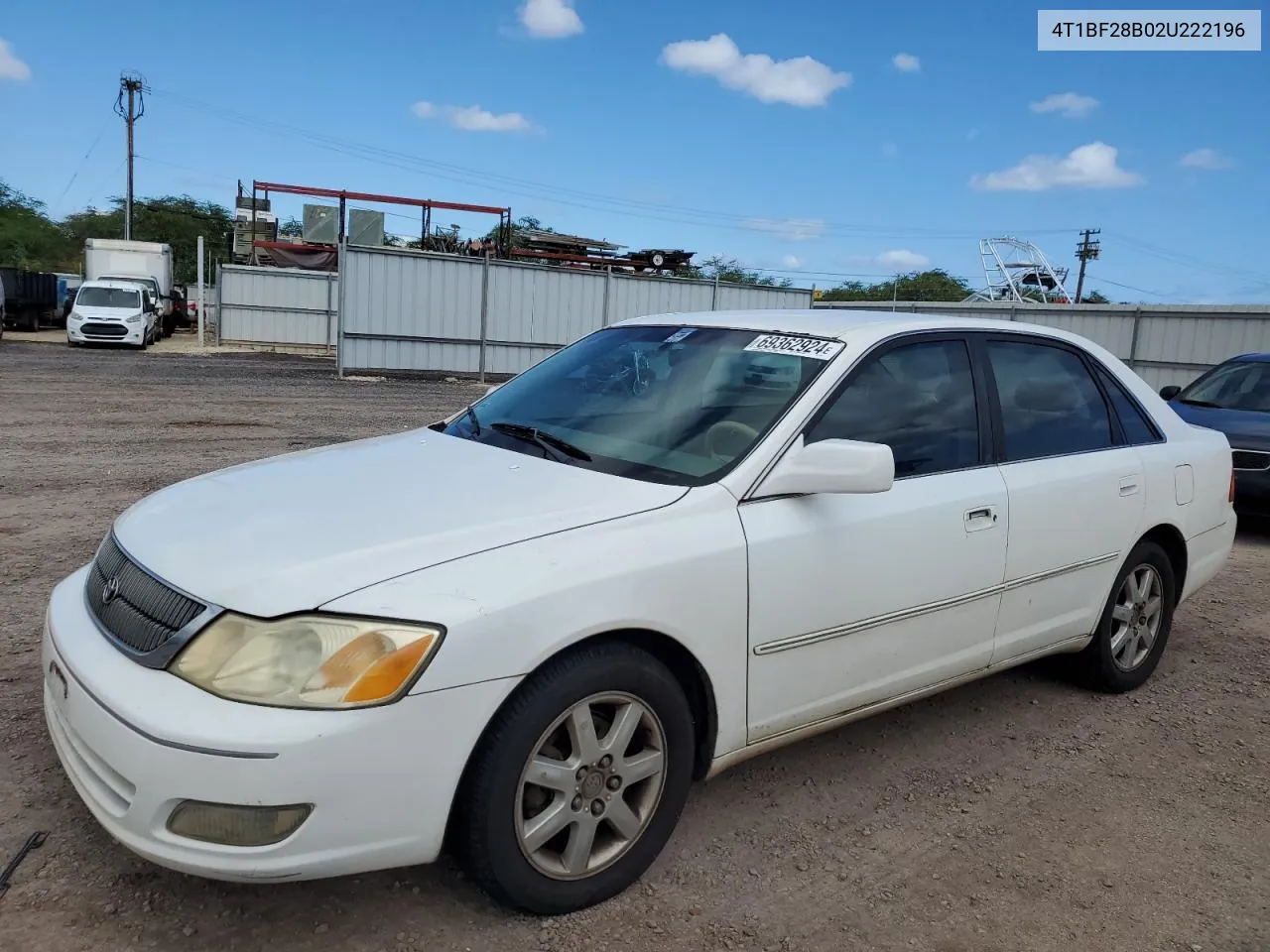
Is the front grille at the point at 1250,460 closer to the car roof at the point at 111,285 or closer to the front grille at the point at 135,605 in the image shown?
the front grille at the point at 135,605

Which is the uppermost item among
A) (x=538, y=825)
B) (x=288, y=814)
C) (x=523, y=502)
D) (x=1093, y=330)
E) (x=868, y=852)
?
(x=1093, y=330)

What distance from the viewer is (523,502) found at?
2686mm

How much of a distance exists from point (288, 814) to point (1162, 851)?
2627mm

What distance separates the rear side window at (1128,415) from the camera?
429cm

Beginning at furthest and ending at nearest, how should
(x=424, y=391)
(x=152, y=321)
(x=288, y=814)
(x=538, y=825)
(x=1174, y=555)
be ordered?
1. (x=152, y=321)
2. (x=424, y=391)
3. (x=1174, y=555)
4. (x=538, y=825)
5. (x=288, y=814)

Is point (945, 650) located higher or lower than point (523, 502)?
lower

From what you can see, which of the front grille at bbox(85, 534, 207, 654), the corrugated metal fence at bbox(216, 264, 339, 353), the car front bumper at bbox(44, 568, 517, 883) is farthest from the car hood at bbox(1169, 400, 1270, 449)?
the corrugated metal fence at bbox(216, 264, 339, 353)

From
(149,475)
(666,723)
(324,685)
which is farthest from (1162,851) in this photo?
(149,475)

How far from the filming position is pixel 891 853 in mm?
3010

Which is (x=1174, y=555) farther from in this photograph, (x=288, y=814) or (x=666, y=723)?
(x=288, y=814)

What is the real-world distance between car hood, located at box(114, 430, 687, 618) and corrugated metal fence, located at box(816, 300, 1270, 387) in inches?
571

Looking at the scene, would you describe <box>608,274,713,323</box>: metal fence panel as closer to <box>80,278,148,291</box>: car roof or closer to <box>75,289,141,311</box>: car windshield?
<box>75,289,141,311</box>: car windshield

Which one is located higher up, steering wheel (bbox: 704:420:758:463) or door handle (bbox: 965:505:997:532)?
steering wheel (bbox: 704:420:758:463)

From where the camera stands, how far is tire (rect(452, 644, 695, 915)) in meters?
2.35
